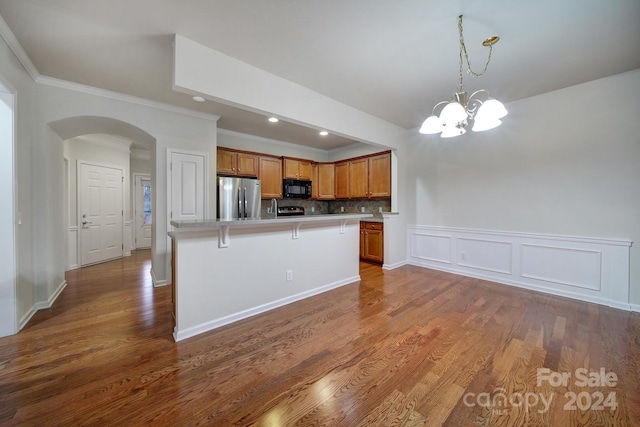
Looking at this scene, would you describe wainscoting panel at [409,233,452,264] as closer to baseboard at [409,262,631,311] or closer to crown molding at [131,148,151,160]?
baseboard at [409,262,631,311]

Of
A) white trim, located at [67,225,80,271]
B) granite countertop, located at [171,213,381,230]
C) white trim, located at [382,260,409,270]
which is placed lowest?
white trim, located at [382,260,409,270]

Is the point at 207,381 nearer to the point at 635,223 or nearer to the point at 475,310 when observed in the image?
the point at 475,310

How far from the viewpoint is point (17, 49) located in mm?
2258

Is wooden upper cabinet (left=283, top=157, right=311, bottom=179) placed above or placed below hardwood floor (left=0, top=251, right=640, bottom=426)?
above

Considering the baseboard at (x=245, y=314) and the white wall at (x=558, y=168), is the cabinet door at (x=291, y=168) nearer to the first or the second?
the baseboard at (x=245, y=314)

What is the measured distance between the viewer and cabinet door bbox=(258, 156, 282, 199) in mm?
5162

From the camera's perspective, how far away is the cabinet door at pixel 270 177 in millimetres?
5162

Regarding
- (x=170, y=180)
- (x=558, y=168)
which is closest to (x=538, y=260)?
(x=558, y=168)

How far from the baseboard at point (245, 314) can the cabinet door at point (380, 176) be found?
88.1 inches

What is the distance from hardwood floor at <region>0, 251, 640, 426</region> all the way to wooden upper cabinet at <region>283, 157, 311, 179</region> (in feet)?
10.9

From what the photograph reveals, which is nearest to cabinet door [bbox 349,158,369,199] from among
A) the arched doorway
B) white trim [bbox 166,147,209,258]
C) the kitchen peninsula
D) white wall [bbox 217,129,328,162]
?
white wall [bbox 217,129,328,162]

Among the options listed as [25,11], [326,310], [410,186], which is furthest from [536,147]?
[25,11]

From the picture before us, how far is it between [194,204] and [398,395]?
3.63 meters

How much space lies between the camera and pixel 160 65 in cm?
260
